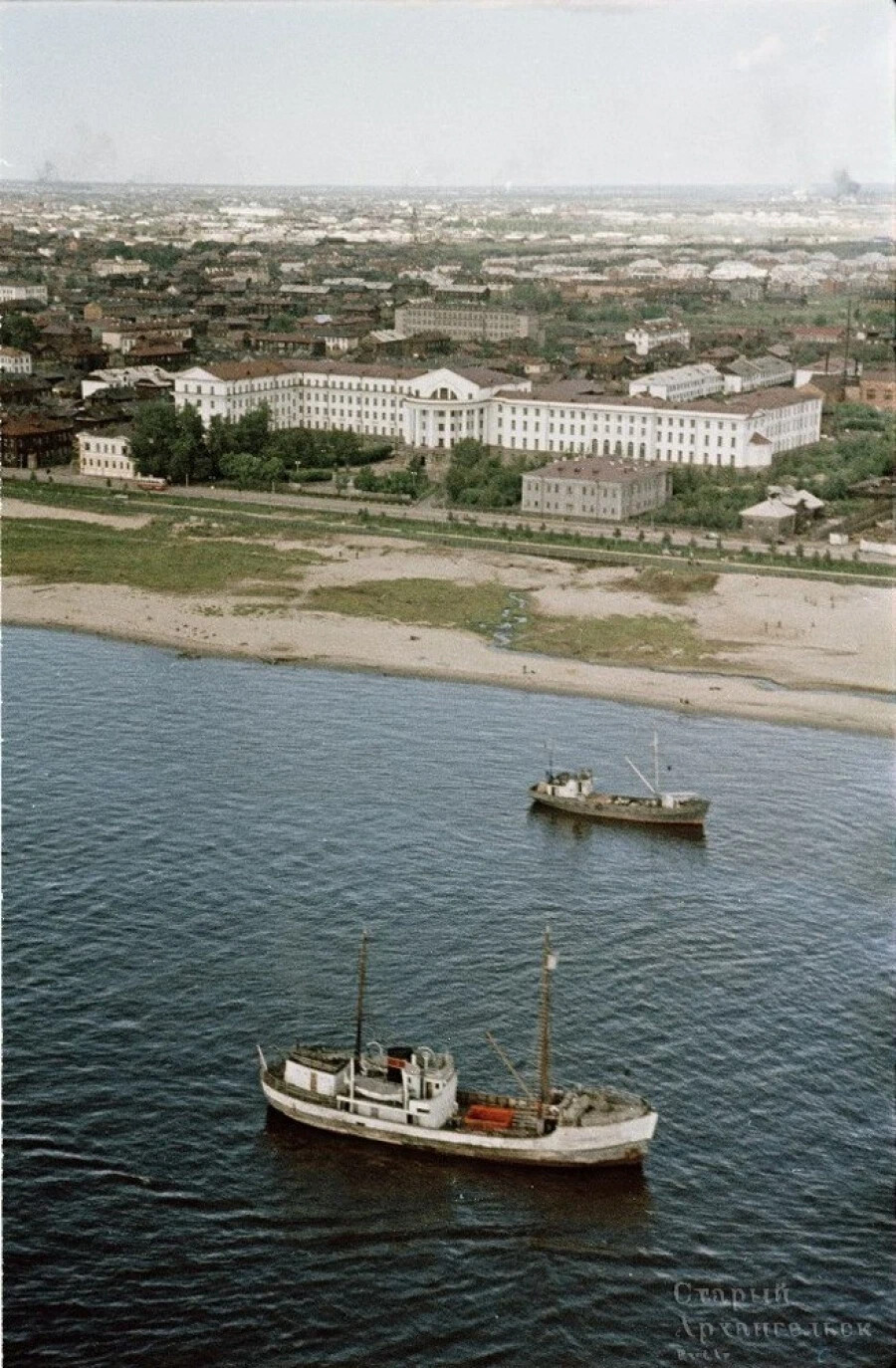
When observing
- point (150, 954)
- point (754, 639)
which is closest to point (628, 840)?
point (150, 954)

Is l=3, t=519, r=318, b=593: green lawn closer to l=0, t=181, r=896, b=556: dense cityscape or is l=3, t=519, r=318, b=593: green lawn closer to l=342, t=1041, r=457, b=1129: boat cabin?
l=0, t=181, r=896, b=556: dense cityscape

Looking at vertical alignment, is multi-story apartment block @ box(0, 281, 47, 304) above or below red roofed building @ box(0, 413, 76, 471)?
above

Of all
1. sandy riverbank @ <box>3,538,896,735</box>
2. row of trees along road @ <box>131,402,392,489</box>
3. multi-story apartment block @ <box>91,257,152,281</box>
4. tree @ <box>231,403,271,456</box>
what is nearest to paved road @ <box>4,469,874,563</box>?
row of trees along road @ <box>131,402,392,489</box>

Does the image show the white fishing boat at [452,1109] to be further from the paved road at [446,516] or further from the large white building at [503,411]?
the large white building at [503,411]

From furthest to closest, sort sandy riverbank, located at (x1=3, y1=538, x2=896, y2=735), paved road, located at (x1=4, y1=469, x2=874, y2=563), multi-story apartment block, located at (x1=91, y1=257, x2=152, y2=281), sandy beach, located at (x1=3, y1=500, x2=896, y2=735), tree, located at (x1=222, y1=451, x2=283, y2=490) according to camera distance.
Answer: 1. multi-story apartment block, located at (x1=91, y1=257, x2=152, y2=281)
2. tree, located at (x1=222, y1=451, x2=283, y2=490)
3. paved road, located at (x1=4, y1=469, x2=874, y2=563)
4. sandy beach, located at (x1=3, y1=500, x2=896, y2=735)
5. sandy riverbank, located at (x1=3, y1=538, x2=896, y2=735)

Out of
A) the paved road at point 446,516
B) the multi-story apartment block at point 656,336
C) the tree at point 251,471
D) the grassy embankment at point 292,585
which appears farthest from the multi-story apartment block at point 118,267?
the grassy embankment at point 292,585

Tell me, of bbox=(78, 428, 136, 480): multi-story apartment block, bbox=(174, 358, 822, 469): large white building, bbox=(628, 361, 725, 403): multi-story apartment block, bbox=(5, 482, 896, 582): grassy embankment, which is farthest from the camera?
bbox=(628, 361, 725, 403): multi-story apartment block

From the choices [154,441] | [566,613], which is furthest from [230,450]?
[566,613]

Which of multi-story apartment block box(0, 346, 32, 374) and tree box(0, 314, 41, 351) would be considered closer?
multi-story apartment block box(0, 346, 32, 374)
